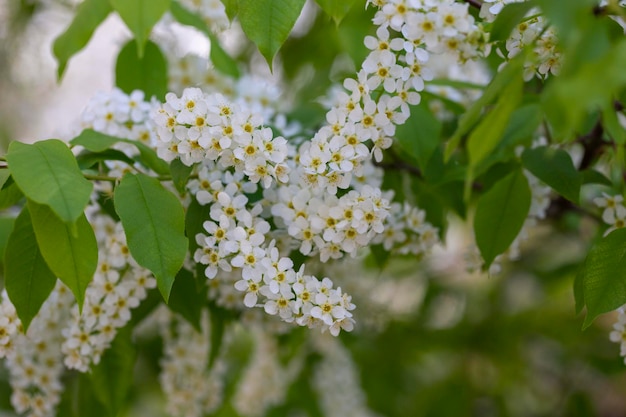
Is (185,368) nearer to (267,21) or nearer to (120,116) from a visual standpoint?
(120,116)

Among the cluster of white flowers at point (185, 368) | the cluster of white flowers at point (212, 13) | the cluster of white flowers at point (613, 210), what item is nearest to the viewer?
the cluster of white flowers at point (613, 210)

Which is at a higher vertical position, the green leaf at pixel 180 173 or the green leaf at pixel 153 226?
the green leaf at pixel 180 173

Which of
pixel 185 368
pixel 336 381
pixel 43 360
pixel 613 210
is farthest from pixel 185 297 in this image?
pixel 336 381

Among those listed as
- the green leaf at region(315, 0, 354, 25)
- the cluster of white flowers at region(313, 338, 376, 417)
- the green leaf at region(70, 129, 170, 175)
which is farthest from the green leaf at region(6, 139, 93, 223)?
the cluster of white flowers at region(313, 338, 376, 417)

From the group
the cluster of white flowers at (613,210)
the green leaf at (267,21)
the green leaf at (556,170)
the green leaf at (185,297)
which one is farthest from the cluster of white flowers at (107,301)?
the cluster of white flowers at (613,210)

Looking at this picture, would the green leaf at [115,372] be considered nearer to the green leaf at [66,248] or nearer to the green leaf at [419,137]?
the green leaf at [66,248]

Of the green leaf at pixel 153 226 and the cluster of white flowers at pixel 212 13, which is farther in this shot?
the cluster of white flowers at pixel 212 13

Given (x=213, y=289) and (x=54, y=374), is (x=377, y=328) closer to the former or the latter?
(x=213, y=289)
